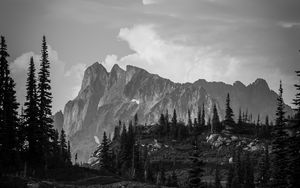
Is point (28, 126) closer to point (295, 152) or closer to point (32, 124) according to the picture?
point (32, 124)

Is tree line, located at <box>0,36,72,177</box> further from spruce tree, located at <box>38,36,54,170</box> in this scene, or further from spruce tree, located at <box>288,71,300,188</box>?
spruce tree, located at <box>288,71,300,188</box>

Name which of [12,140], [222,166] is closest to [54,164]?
[12,140]

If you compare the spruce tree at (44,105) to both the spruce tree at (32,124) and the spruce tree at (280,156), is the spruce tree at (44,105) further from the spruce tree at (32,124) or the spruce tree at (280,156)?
the spruce tree at (280,156)

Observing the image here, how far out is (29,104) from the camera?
67.3 m

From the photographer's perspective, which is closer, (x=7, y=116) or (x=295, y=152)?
(x=295, y=152)

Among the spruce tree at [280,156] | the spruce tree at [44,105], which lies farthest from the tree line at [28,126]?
the spruce tree at [280,156]

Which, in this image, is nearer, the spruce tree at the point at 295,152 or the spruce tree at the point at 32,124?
the spruce tree at the point at 295,152

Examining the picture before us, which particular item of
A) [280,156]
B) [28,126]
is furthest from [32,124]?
[280,156]

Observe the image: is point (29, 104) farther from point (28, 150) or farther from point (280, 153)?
point (280, 153)

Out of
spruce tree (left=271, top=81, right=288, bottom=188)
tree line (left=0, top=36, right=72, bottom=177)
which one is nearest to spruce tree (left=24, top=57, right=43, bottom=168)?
tree line (left=0, top=36, right=72, bottom=177)

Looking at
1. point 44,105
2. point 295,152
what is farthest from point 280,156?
point 44,105

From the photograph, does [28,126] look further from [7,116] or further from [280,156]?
[280,156]

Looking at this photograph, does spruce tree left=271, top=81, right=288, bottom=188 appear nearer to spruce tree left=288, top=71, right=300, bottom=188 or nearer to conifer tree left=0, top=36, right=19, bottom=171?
spruce tree left=288, top=71, right=300, bottom=188

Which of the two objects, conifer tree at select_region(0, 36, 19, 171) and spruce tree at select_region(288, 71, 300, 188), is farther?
conifer tree at select_region(0, 36, 19, 171)
